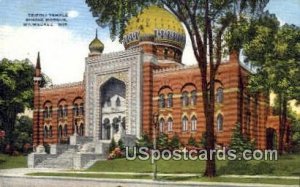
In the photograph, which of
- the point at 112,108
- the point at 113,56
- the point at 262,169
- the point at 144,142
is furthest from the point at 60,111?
the point at 262,169

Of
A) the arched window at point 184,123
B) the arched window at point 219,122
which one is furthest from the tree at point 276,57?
the arched window at point 184,123

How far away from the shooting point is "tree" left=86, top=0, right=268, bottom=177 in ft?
50.6

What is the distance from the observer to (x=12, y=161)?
84.5ft

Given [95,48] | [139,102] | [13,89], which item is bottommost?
[139,102]

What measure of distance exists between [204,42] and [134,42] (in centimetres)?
1274

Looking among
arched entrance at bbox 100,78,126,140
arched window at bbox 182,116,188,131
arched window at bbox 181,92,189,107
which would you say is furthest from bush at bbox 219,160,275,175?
arched entrance at bbox 100,78,126,140

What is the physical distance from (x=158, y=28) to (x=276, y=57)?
958 centimetres

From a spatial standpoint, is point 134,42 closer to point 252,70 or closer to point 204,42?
point 252,70

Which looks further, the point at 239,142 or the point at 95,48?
the point at 95,48

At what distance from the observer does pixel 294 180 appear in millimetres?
13562

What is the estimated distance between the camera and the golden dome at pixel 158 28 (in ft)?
88.8

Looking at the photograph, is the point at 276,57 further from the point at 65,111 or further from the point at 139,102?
the point at 65,111

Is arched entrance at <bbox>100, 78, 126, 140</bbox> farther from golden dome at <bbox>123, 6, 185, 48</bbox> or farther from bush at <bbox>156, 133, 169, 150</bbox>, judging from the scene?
golden dome at <bbox>123, 6, 185, 48</bbox>

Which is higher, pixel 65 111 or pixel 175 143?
pixel 65 111
